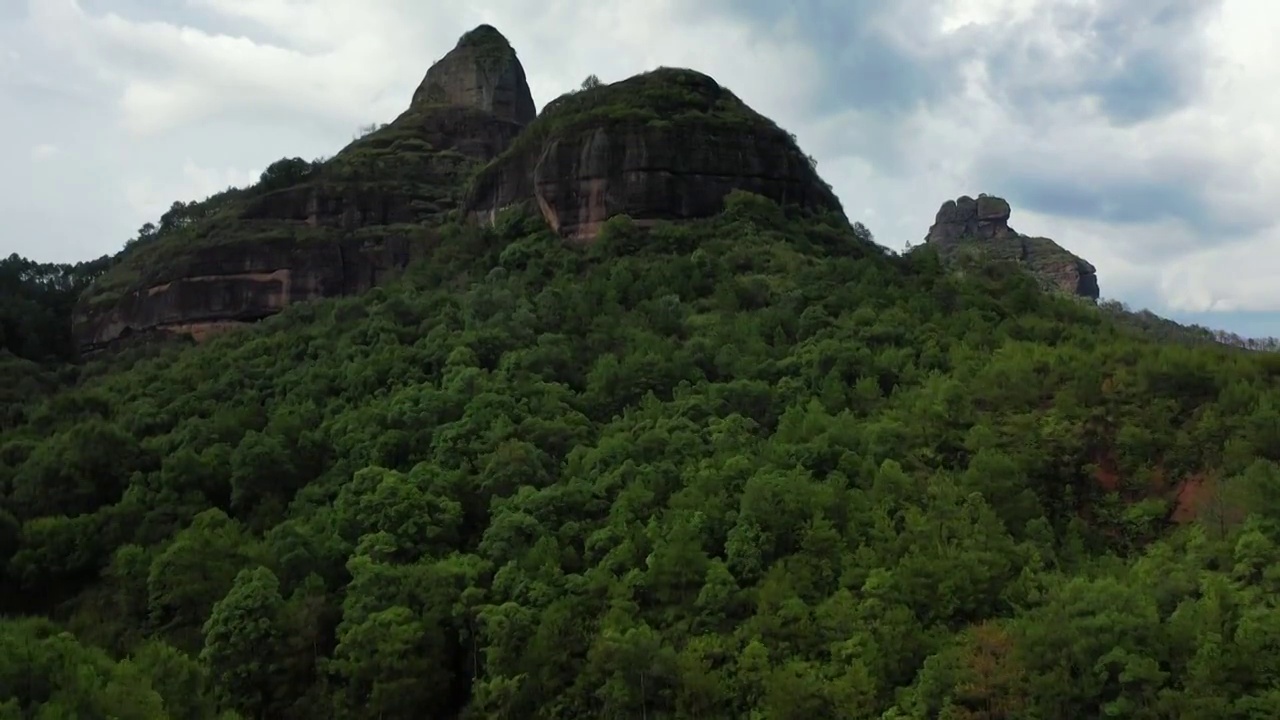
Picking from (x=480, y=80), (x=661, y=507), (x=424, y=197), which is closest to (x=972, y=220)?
(x=480, y=80)

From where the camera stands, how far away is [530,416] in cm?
3406

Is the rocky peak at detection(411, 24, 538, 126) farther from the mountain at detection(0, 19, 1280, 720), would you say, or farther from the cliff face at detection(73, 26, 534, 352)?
the mountain at detection(0, 19, 1280, 720)

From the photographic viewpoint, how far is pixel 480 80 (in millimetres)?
78688

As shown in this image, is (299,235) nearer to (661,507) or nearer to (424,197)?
(424,197)

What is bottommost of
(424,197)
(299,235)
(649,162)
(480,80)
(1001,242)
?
(299,235)

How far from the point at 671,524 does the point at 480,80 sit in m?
58.8

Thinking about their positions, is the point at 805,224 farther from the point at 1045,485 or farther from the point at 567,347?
the point at 1045,485

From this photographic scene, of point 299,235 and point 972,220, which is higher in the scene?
point 972,220

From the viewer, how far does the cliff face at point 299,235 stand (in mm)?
55156

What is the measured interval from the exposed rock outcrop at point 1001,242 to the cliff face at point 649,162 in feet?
150

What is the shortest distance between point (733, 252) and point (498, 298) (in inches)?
425

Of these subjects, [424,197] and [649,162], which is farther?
[424,197]

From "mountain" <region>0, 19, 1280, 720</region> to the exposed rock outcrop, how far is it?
5594cm

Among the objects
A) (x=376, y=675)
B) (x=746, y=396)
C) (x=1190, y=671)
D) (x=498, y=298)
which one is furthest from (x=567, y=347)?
(x=1190, y=671)
